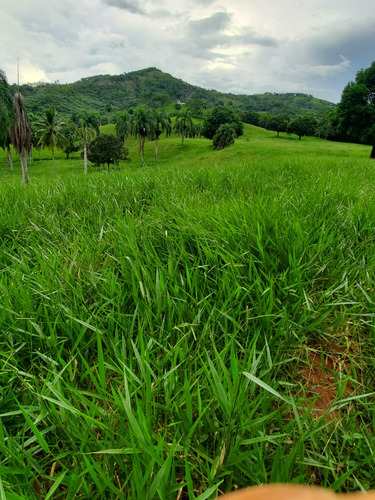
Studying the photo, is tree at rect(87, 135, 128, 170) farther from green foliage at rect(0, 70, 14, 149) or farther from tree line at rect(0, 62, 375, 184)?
green foliage at rect(0, 70, 14, 149)

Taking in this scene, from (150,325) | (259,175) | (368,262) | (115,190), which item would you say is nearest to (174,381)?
(150,325)

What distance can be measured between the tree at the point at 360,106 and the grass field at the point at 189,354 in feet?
99.8

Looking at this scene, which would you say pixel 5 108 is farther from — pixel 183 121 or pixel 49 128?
pixel 183 121

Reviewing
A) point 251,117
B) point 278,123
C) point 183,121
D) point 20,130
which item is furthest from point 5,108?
point 251,117

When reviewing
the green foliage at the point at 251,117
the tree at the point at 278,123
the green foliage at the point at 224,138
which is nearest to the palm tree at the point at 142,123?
the green foliage at the point at 224,138

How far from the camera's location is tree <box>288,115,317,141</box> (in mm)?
76688

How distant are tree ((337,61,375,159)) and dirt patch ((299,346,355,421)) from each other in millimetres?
31949

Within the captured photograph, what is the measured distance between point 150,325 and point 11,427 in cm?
70

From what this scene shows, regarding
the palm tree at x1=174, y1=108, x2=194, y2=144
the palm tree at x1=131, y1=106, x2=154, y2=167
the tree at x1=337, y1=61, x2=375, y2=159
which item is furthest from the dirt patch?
the palm tree at x1=174, y1=108, x2=194, y2=144

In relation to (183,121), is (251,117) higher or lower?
higher

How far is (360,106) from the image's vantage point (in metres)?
26.2

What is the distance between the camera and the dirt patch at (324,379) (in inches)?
48.3

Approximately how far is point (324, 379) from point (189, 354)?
717 millimetres

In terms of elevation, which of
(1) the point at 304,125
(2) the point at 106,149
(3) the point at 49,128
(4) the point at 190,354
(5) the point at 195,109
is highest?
(5) the point at 195,109
